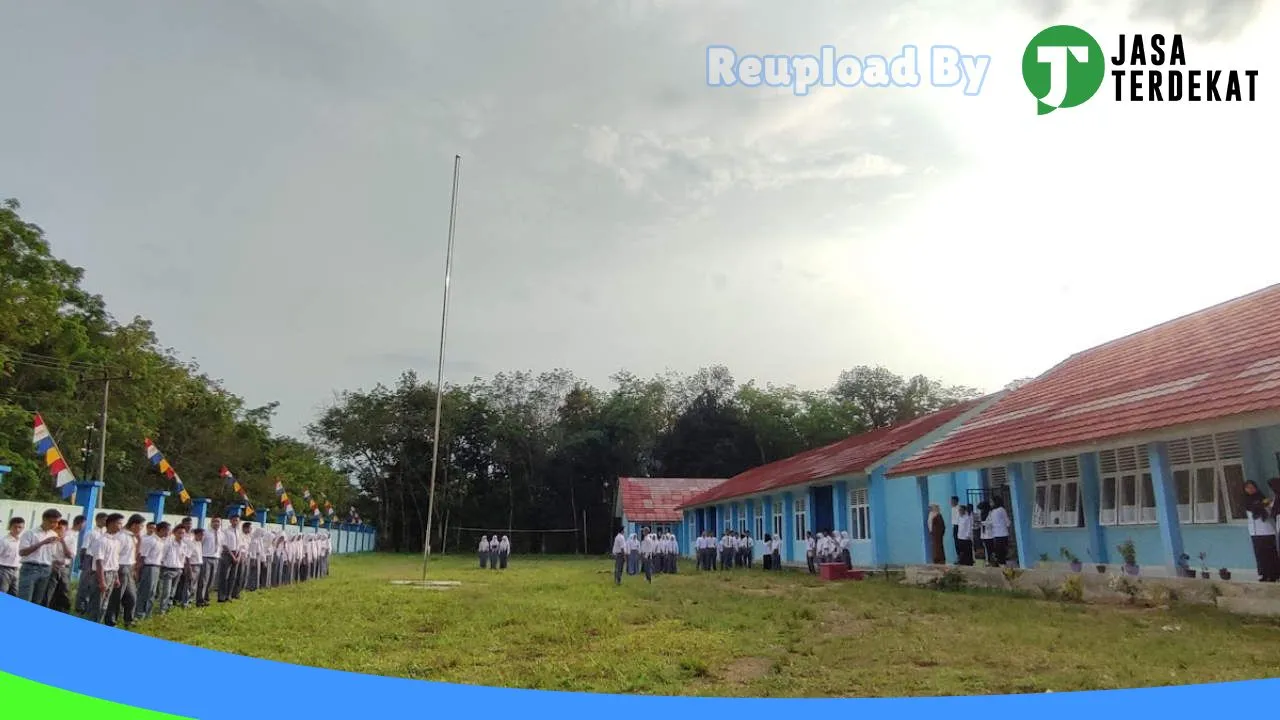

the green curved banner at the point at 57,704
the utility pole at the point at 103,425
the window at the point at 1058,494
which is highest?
the utility pole at the point at 103,425

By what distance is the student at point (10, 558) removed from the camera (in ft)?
19.8

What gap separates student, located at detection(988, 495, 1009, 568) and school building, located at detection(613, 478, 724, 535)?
50.6 feet

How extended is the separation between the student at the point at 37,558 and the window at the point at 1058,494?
382 inches

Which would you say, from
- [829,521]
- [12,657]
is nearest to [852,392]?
[829,521]

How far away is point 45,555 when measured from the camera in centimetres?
627

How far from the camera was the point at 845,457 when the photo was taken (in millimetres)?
15625

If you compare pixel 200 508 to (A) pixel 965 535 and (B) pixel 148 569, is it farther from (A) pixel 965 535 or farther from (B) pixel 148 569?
(A) pixel 965 535

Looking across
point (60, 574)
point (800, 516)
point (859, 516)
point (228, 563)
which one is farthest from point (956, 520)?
point (60, 574)

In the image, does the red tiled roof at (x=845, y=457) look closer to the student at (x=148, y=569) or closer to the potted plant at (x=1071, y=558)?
the potted plant at (x=1071, y=558)

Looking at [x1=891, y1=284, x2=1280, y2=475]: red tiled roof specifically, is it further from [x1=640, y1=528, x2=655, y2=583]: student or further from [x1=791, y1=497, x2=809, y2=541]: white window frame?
[x1=791, y1=497, x2=809, y2=541]: white window frame

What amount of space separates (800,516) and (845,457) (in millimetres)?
2173

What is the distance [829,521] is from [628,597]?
6.89 metres

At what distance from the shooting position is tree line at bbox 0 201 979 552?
8.24m

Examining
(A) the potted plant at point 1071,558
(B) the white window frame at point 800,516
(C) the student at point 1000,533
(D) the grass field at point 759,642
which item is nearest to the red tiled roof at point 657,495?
(B) the white window frame at point 800,516
